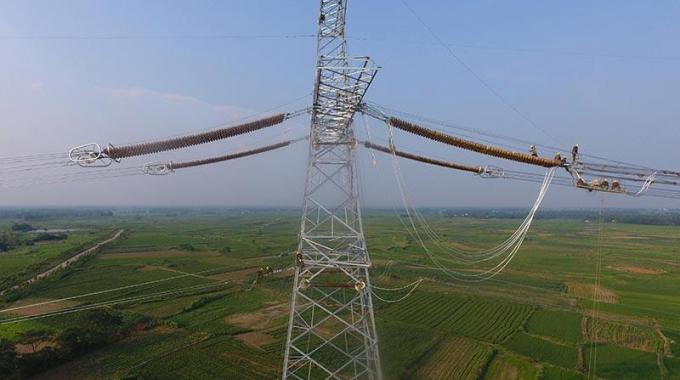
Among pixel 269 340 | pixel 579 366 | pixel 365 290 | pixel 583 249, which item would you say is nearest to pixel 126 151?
pixel 365 290

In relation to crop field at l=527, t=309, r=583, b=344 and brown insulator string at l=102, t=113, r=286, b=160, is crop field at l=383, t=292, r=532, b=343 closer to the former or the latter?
crop field at l=527, t=309, r=583, b=344

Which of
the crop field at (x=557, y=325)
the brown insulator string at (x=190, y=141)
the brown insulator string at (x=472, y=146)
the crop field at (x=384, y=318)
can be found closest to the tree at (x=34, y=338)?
the crop field at (x=384, y=318)

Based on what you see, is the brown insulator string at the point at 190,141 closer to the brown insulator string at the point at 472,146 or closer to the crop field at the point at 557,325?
the brown insulator string at the point at 472,146

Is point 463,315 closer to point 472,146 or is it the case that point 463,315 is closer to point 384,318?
point 384,318

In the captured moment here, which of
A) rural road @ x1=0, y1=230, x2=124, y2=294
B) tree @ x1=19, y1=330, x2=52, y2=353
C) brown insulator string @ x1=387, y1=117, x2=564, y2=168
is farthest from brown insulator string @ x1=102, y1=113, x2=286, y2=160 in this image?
rural road @ x1=0, y1=230, x2=124, y2=294

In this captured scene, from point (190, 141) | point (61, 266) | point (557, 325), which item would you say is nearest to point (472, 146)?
point (190, 141)
